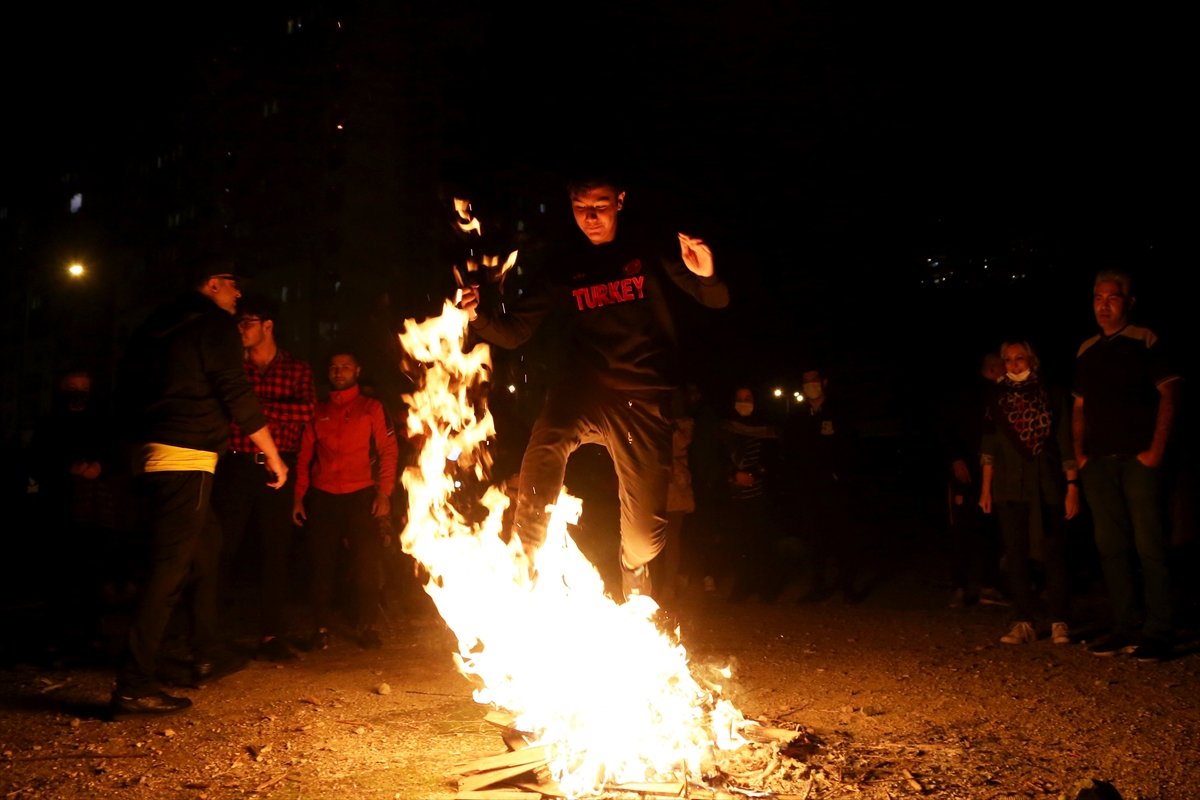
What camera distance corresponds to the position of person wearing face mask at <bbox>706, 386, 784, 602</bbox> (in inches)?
354

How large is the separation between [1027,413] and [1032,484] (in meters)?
0.53

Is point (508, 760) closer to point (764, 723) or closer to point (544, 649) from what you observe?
point (544, 649)

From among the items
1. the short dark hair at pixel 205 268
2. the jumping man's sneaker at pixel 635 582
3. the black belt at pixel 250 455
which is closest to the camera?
the jumping man's sneaker at pixel 635 582

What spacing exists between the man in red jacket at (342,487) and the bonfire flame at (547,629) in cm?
140

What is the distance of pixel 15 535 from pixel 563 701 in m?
7.52

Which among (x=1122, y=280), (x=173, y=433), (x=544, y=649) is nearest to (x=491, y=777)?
(x=544, y=649)

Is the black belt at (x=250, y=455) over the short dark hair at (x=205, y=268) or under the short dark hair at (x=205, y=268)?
under

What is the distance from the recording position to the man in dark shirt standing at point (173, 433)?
4805 mm

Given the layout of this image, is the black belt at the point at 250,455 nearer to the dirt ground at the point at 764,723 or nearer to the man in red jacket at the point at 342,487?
the man in red jacket at the point at 342,487

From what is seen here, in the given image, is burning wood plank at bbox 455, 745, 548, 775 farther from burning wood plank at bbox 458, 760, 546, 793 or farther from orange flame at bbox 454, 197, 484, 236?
orange flame at bbox 454, 197, 484, 236

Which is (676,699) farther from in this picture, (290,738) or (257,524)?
(257,524)

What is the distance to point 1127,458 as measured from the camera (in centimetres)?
602

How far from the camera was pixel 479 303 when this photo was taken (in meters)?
4.70

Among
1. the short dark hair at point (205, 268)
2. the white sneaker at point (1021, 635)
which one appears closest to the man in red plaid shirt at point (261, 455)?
the short dark hair at point (205, 268)
